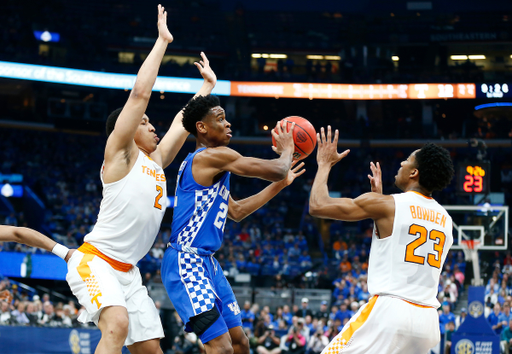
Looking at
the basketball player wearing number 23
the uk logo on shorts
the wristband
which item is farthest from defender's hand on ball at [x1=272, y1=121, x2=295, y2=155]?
the wristband

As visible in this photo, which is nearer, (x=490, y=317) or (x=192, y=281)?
(x=192, y=281)

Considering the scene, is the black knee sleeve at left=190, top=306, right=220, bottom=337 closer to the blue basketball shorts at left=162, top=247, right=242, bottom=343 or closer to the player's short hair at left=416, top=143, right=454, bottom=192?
the blue basketball shorts at left=162, top=247, right=242, bottom=343

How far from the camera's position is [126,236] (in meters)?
4.11

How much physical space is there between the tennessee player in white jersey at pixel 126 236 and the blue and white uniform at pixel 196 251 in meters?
0.20

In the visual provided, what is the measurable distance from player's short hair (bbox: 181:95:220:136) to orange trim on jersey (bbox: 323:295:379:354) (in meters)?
2.02

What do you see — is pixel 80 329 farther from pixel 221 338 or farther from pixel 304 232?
pixel 304 232

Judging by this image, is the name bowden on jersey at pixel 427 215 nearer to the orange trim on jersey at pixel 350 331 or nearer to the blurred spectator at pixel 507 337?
the orange trim on jersey at pixel 350 331

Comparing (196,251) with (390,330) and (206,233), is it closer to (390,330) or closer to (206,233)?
(206,233)

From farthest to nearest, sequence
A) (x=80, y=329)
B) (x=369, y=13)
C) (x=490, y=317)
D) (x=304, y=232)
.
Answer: (x=369, y=13)
(x=304, y=232)
(x=490, y=317)
(x=80, y=329)

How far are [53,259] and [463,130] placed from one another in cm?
1794

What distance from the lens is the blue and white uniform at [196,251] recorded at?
416cm

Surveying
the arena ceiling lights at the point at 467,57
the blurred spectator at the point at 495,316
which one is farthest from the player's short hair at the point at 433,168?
the arena ceiling lights at the point at 467,57

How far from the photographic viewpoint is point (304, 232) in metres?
22.5

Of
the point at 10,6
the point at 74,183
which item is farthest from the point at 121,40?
the point at 74,183
